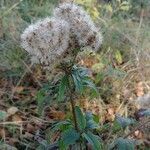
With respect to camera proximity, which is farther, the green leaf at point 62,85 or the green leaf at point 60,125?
the green leaf at point 60,125

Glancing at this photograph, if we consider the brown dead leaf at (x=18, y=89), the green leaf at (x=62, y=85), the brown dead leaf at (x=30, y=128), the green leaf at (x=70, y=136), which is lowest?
the brown dead leaf at (x=30, y=128)

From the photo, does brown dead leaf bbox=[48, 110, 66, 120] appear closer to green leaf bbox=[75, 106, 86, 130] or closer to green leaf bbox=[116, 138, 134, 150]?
green leaf bbox=[116, 138, 134, 150]

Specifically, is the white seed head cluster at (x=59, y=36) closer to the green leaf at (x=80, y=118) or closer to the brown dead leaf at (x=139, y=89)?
the green leaf at (x=80, y=118)

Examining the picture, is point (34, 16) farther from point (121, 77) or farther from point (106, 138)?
point (106, 138)

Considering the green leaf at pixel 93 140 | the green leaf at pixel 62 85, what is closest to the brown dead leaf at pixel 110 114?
the green leaf at pixel 93 140

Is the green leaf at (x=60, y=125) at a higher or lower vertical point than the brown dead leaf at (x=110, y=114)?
higher

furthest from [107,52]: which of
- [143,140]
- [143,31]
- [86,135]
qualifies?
[86,135]

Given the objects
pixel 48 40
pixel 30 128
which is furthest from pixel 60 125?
pixel 30 128
